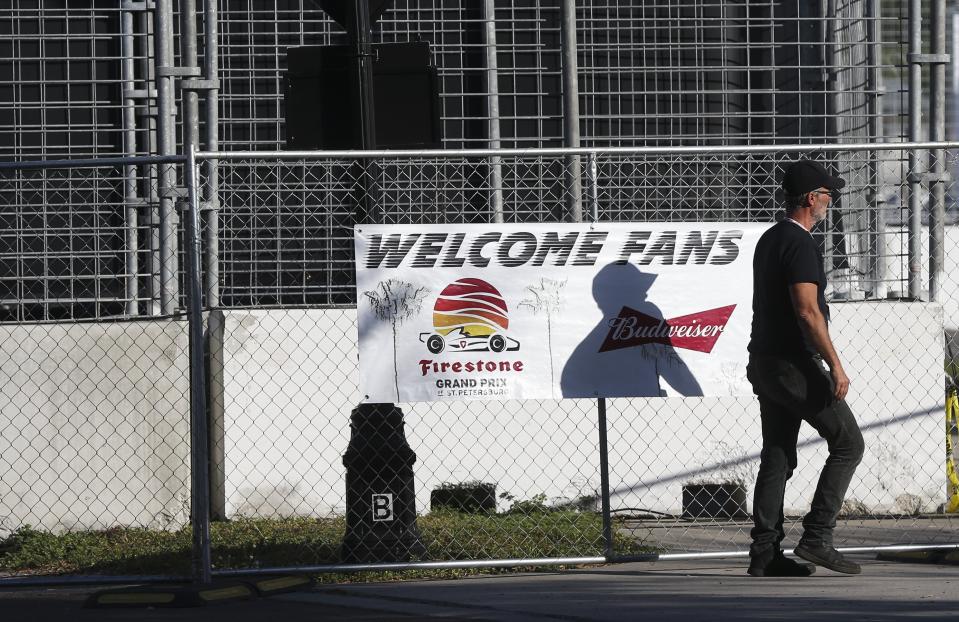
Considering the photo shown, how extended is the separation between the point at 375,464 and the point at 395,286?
0.97 meters

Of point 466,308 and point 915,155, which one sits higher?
point 915,155

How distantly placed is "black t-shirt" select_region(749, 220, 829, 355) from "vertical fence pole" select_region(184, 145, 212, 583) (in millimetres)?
2841

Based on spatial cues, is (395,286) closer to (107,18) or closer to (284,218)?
(284,218)

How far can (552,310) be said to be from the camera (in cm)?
674

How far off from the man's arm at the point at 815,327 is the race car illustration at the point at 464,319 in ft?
5.10

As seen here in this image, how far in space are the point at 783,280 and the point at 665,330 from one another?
762 mm

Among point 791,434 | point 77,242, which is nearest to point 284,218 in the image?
point 77,242

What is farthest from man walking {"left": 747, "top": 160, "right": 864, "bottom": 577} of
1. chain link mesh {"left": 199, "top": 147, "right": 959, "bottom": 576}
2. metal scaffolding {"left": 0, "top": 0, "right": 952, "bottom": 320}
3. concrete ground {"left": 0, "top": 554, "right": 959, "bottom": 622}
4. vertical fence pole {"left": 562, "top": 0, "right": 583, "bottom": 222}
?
vertical fence pole {"left": 562, "top": 0, "right": 583, "bottom": 222}

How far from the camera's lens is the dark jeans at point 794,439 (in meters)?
6.24

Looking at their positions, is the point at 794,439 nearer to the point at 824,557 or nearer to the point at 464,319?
the point at 824,557

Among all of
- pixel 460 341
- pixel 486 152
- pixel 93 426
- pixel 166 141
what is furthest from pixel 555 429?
pixel 166 141

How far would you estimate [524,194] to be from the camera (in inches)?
395

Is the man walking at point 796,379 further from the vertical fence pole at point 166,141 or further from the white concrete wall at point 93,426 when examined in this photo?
the vertical fence pole at point 166,141

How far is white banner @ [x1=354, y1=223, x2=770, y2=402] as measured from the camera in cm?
668
